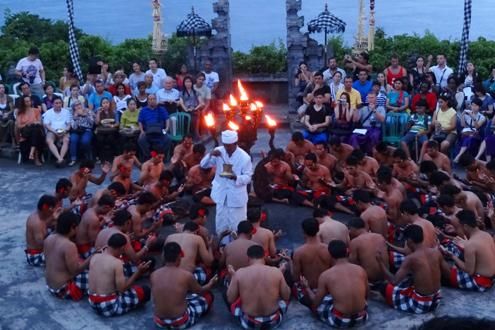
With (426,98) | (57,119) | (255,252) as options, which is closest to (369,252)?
(255,252)

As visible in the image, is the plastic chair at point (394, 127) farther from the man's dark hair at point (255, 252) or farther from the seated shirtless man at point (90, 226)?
the man's dark hair at point (255, 252)

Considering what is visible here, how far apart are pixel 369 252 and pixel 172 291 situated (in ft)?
7.35

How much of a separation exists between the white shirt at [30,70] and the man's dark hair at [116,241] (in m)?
8.38

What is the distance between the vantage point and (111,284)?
7281 millimetres

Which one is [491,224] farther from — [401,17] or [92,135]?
[401,17]

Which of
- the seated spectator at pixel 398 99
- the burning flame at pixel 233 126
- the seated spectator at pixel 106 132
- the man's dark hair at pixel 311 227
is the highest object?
the seated spectator at pixel 398 99

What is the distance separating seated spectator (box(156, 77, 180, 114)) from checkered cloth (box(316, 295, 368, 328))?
753 centimetres

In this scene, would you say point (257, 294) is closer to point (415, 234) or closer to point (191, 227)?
point (191, 227)

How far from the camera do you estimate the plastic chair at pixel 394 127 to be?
12.8 meters

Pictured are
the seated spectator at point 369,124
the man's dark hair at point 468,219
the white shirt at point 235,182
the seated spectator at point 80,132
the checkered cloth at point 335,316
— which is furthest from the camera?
the seated spectator at point 80,132

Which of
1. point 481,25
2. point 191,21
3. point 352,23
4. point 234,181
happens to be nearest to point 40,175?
point 234,181

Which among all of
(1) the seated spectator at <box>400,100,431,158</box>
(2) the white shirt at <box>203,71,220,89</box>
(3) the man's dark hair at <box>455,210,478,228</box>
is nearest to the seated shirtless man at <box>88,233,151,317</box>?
(3) the man's dark hair at <box>455,210,478,228</box>

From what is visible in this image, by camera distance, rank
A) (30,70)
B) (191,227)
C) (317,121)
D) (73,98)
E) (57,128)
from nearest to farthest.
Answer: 1. (191,227)
2. (317,121)
3. (57,128)
4. (73,98)
5. (30,70)

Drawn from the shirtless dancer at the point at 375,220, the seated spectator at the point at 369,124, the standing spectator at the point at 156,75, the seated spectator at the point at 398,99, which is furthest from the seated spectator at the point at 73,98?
the shirtless dancer at the point at 375,220
